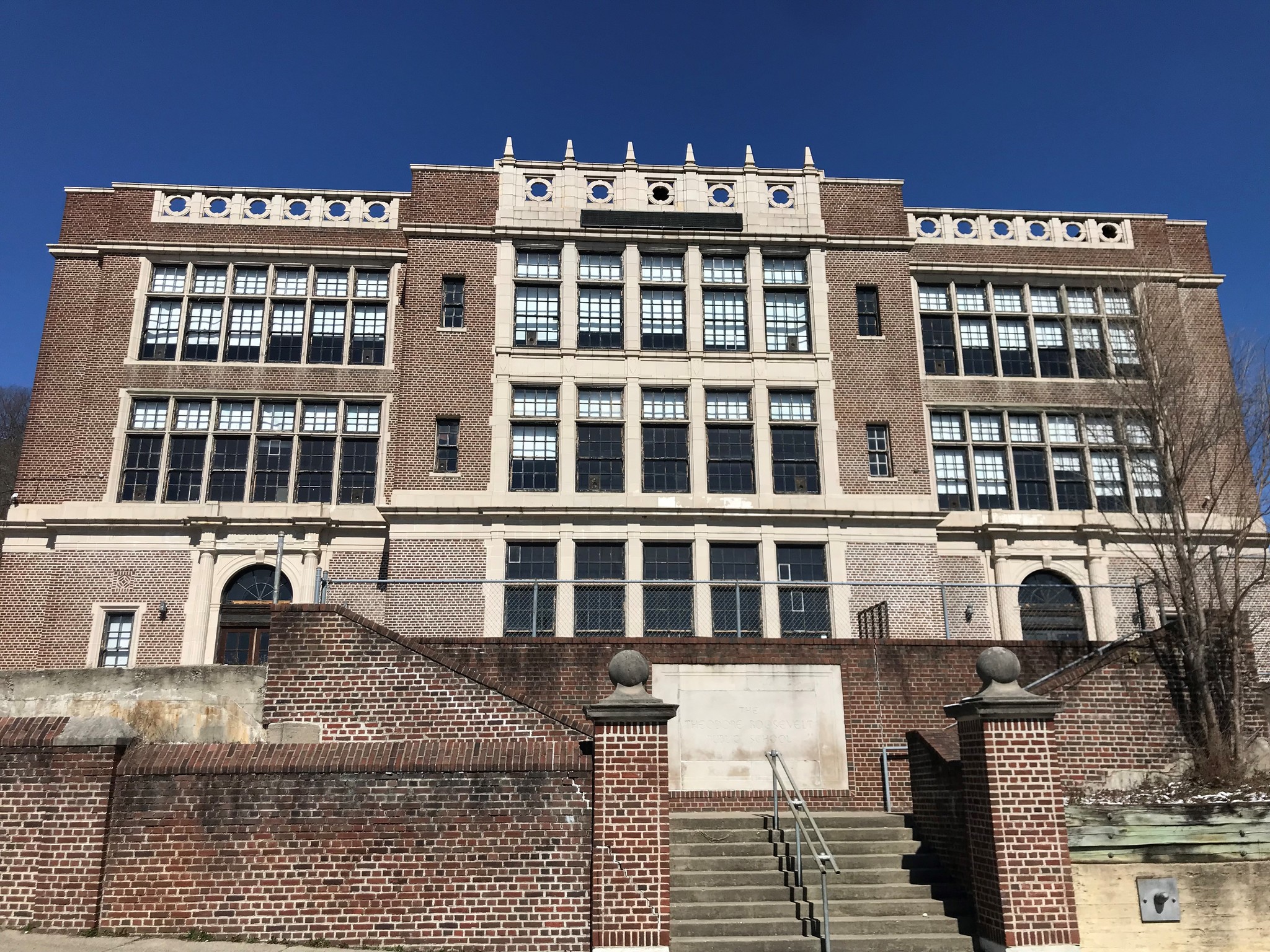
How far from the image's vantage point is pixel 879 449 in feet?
80.8

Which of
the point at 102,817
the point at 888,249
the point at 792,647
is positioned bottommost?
the point at 102,817

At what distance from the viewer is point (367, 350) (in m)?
25.7

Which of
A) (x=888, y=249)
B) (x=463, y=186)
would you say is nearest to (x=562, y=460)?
(x=463, y=186)

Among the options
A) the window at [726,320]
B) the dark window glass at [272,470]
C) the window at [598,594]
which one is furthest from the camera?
the window at [726,320]

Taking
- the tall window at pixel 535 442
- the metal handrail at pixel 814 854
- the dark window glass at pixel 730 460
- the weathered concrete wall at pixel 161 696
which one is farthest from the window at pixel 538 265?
the metal handrail at pixel 814 854

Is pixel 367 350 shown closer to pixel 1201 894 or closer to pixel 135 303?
pixel 135 303

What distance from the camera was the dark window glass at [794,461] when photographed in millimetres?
24031

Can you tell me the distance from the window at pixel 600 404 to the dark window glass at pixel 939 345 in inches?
348

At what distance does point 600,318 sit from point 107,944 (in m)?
18.0

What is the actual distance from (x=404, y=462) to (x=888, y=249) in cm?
1383

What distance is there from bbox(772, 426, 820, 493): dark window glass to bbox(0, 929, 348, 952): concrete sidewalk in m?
16.3

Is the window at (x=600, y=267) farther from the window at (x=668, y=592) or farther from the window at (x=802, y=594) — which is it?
the window at (x=802, y=594)

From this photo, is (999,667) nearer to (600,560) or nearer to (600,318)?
(600,560)

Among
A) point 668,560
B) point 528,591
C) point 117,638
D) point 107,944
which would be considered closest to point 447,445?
point 528,591
